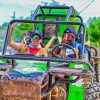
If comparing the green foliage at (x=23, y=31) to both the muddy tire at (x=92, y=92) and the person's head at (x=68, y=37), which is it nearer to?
the person's head at (x=68, y=37)

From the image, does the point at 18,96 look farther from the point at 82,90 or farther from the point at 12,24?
the point at 82,90

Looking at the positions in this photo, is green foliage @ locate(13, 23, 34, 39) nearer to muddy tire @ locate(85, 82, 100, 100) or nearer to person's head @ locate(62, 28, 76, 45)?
person's head @ locate(62, 28, 76, 45)

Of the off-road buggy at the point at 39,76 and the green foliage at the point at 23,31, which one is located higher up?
the green foliage at the point at 23,31

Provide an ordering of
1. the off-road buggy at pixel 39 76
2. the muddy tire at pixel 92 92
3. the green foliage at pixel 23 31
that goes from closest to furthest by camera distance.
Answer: the off-road buggy at pixel 39 76, the muddy tire at pixel 92 92, the green foliage at pixel 23 31

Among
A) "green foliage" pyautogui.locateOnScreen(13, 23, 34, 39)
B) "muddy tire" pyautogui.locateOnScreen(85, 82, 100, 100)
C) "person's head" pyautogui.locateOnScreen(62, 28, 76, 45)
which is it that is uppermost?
"green foliage" pyautogui.locateOnScreen(13, 23, 34, 39)

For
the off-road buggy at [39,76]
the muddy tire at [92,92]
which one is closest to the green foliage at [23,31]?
the muddy tire at [92,92]

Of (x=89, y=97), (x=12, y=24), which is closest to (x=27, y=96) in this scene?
(x=12, y=24)

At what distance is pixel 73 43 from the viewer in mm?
→ 6633

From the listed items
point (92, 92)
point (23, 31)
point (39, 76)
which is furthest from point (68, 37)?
point (23, 31)

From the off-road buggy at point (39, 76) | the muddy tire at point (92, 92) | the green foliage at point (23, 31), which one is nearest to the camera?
the off-road buggy at point (39, 76)

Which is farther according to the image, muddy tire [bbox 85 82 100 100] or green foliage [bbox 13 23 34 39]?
green foliage [bbox 13 23 34 39]

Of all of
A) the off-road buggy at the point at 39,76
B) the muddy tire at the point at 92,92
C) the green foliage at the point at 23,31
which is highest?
the green foliage at the point at 23,31

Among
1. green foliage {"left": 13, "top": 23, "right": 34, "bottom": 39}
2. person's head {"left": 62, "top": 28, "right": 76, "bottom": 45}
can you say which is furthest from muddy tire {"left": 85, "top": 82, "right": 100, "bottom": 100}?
green foliage {"left": 13, "top": 23, "right": 34, "bottom": 39}

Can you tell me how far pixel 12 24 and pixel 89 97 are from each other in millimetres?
1576
